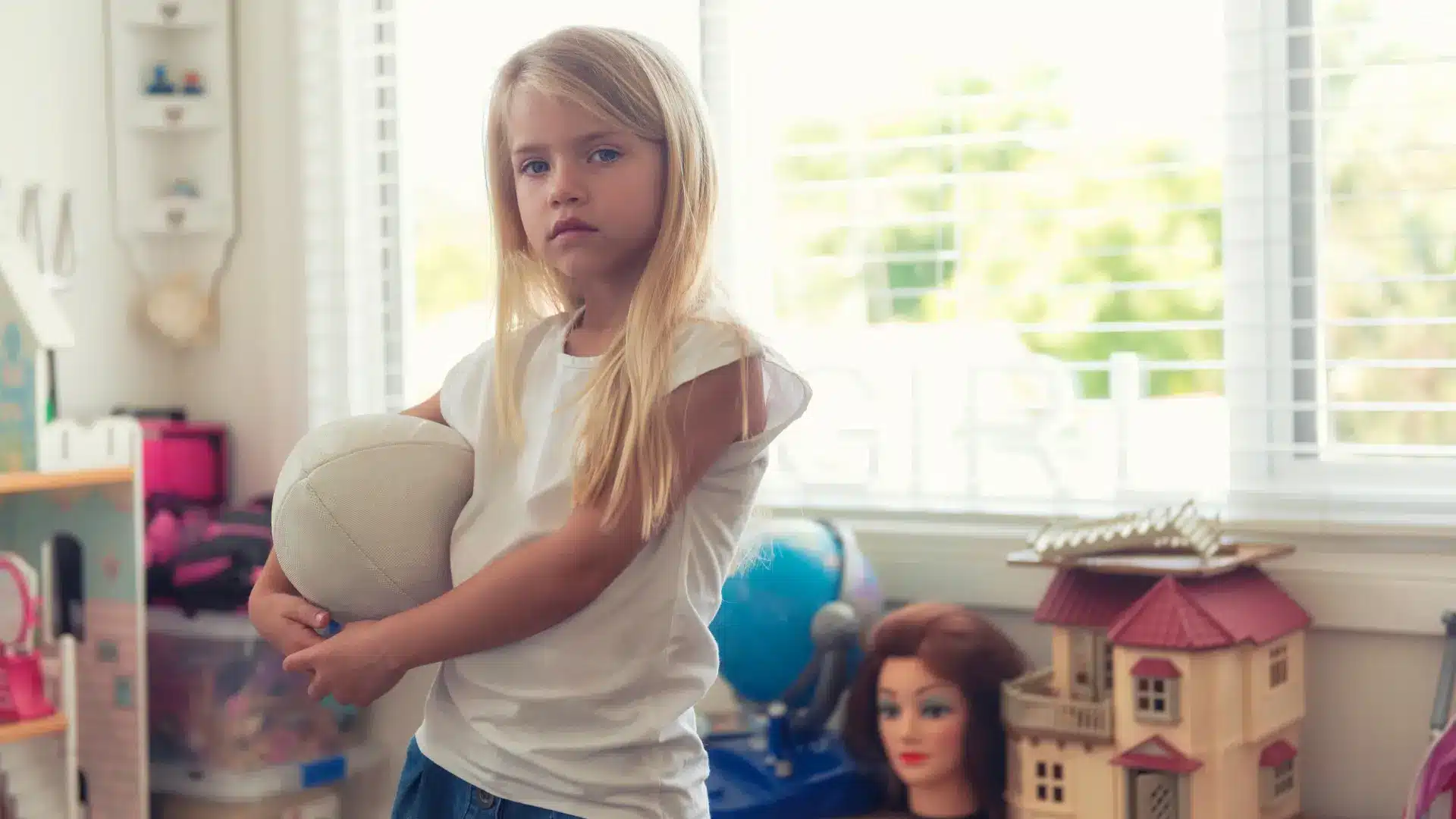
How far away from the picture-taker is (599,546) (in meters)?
1.04

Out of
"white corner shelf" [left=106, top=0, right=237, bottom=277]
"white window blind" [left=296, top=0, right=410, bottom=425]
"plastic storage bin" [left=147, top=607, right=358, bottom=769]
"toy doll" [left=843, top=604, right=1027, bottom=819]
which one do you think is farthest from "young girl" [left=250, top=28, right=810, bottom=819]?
"white corner shelf" [left=106, top=0, right=237, bottom=277]

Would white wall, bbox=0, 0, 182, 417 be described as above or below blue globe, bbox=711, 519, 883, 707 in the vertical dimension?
above

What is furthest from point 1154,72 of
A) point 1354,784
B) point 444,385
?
point 444,385

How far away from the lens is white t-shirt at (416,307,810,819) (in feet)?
3.58

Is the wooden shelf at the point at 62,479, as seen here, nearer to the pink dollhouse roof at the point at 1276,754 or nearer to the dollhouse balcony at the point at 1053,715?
the dollhouse balcony at the point at 1053,715

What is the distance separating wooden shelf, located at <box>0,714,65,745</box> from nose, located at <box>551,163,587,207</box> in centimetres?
134

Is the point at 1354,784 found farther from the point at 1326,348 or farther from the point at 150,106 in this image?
the point at 150,106

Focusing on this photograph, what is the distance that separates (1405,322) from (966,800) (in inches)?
30.8

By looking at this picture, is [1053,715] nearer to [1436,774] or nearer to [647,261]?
[1436,774]

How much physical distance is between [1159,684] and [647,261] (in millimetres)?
781

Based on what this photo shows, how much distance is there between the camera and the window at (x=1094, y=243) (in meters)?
1.81

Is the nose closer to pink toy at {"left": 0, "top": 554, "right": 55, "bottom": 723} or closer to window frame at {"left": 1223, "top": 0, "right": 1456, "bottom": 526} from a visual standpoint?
window frame at {"left": 1223, "top": 0, "right": 1456, "bottom": 526}

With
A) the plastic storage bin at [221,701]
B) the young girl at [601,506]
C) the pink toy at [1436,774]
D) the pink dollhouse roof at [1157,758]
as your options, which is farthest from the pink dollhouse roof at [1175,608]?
the plastic storage bin at [221,701]

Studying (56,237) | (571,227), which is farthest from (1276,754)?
(56,237)
